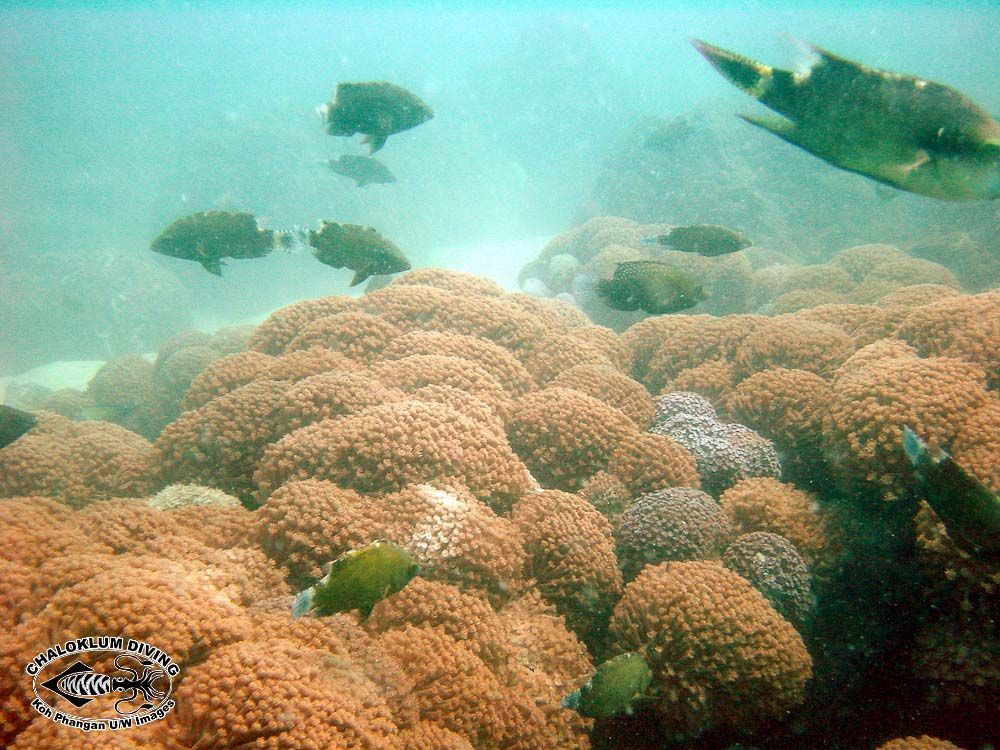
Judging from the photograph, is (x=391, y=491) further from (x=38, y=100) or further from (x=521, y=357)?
(x=38, y=100)

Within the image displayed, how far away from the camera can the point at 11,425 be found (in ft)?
12.2

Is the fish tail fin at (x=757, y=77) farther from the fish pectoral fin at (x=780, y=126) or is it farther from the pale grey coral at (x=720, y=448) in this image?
the pale grey coral at (x=720, y=448)

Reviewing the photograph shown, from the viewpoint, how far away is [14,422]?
12.2 ft

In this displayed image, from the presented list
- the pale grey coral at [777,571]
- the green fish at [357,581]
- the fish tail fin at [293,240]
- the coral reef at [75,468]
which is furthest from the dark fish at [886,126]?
the coral reef at [75,468]

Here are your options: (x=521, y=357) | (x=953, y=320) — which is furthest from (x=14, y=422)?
(x=953, y=320)

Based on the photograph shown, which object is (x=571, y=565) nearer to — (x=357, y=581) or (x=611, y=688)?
(x=611, y=688)

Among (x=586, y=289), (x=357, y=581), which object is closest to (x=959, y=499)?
(x=357, y=581)

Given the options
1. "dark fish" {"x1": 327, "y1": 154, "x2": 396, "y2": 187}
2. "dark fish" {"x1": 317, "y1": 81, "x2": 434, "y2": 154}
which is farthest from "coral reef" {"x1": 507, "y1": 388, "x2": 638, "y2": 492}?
"dark fish" {"x1": 327, "y1": 154, "x2": 396, "y2": 187}

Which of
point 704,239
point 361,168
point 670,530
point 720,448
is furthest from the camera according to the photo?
point 361,168

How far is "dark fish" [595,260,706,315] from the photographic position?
14.6 ft

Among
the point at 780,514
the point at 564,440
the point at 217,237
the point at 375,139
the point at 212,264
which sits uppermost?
the point at 375,139

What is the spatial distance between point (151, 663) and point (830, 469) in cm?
396

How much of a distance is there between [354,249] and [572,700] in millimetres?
3921

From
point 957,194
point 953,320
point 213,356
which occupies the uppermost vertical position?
point 957,194
